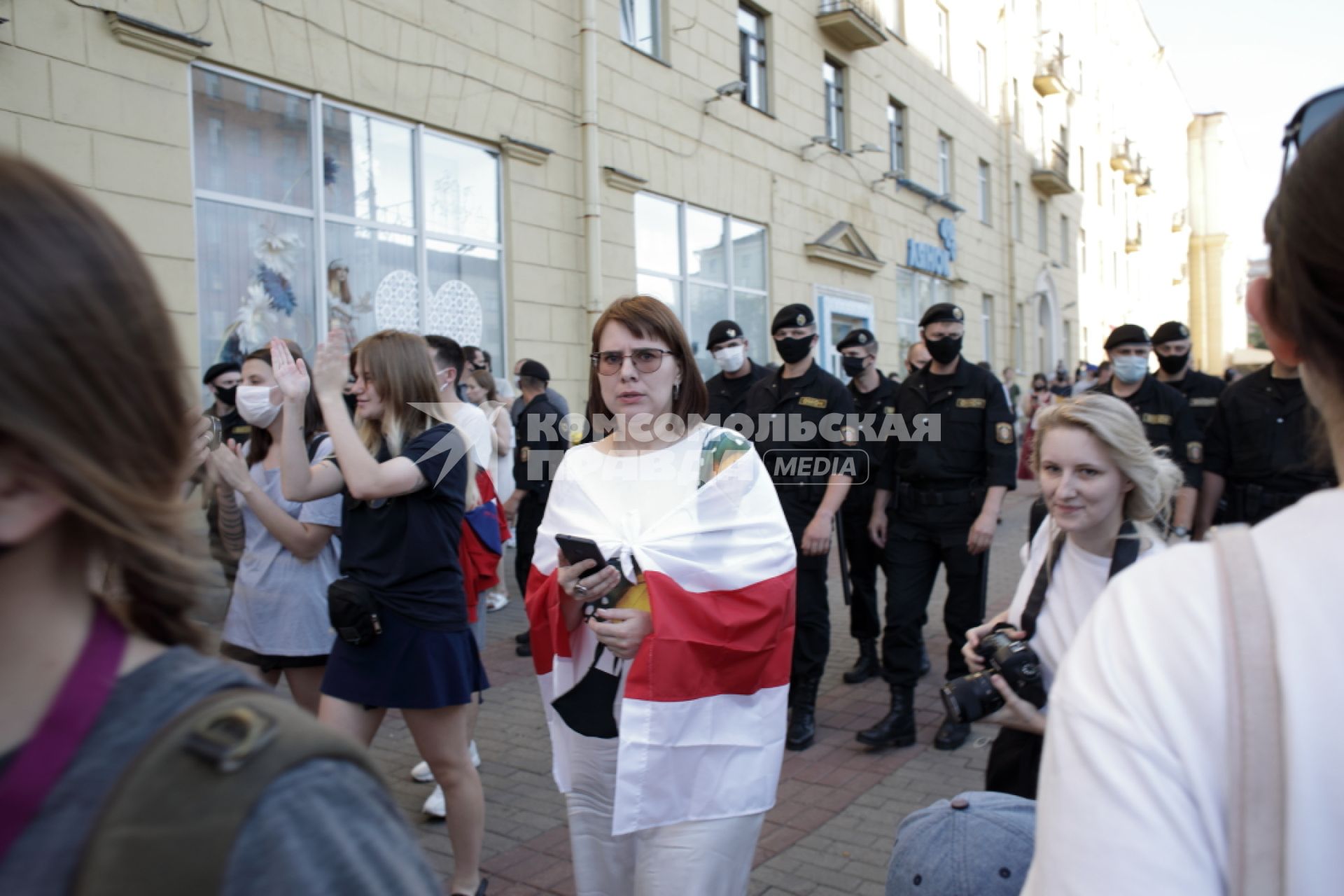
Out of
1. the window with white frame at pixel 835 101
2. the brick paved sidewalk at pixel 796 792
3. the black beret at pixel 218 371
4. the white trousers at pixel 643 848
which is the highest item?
the window with white frame at pixel 835 101

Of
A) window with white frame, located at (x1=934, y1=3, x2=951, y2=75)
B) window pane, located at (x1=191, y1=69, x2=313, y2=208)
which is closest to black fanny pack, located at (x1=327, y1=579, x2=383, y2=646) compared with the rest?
window pane, located at (x1=191, y1=69, x2=313, y2=208)

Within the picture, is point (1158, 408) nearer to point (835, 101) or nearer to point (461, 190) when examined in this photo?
point (461, 190)

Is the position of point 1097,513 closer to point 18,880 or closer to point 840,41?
point 18,880

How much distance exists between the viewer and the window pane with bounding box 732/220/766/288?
14.2 m

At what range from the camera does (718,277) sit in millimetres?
13844

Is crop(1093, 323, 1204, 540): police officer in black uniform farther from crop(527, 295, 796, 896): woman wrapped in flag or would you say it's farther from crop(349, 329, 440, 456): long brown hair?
crop(349, 329, 440, 456): long brown hair

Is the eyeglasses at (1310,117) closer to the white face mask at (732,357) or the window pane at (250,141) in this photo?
the white face mask at (732,357)

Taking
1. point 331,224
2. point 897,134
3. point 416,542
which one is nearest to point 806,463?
point 416,542

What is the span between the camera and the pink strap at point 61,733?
2.43 ft

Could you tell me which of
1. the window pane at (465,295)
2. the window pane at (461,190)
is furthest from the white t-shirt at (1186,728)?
the window pane at (461,190)

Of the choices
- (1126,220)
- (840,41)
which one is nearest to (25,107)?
(840,41)

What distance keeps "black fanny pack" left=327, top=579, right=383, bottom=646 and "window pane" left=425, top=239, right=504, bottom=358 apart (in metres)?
6.60

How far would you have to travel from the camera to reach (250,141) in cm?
788

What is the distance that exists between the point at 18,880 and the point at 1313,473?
17.5 ft
